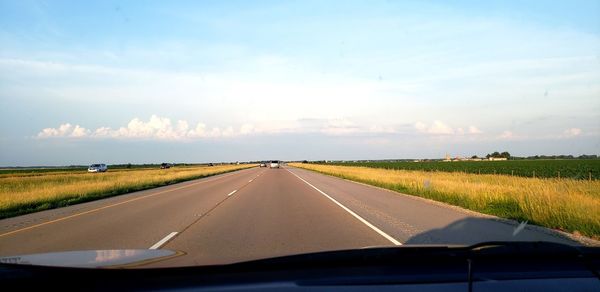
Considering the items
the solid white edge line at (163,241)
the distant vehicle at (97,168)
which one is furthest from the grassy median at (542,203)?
the distant vehicle at (97,168)

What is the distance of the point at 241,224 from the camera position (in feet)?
41.4

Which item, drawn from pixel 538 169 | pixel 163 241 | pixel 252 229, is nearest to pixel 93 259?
pixel 163 241

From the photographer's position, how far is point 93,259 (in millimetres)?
4379

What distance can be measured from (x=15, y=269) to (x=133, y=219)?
10.9m

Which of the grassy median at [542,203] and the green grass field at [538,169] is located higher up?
the green grass field at [538,169]

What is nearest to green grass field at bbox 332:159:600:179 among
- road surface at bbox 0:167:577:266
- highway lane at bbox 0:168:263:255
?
road surface at bbox 0:167:577:266

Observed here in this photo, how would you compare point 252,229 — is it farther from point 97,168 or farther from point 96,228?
point 97,168

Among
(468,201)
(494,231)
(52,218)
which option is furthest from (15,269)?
(468,201)

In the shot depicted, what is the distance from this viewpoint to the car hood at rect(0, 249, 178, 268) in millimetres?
3908

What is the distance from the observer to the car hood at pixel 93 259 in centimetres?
391

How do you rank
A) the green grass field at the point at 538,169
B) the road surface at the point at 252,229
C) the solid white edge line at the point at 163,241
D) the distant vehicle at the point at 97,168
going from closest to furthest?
the solid white edge line at the point at 163,241, the road surface at the point at 252,229, the green grass field at the point at 538,169, the distant vehicle at the point at 97,168

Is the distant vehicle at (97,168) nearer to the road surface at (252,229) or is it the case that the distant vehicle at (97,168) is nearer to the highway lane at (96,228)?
the highway lane at (96,228)

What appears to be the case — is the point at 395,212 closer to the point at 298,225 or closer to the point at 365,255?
the point at 298,225

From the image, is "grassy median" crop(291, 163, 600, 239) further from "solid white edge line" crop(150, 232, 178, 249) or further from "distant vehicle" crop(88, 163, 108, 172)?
"distant vehicle" crop(88, 163, 108, 172)
